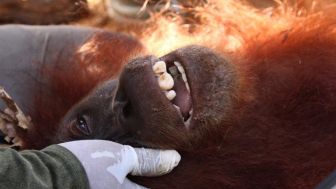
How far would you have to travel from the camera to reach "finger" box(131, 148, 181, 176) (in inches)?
36.3

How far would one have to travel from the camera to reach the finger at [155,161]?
921mm

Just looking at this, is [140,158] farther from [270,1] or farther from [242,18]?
[270,1]

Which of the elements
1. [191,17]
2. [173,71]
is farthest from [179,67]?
[191,17]

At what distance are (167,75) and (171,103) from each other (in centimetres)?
5

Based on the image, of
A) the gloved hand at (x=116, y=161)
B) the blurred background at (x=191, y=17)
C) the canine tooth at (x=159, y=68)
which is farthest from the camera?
the blurred background at (x=191, y=17)

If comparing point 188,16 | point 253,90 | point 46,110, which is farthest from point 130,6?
point 253,90

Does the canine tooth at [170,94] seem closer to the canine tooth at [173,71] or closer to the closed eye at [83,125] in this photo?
the canine tooth at [173,71]

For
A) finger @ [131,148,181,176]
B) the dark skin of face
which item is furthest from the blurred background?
finger @ [131,148,181,176]

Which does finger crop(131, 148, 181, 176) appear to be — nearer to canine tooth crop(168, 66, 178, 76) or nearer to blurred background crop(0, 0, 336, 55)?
canine tooth crop(168, 66, 178, 76)

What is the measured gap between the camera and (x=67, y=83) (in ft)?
4.34

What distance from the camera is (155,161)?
93cm

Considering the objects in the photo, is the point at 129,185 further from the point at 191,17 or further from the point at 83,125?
the point at 191,17

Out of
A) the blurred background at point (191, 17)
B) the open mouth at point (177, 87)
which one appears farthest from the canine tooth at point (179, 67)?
the blurred background at point (191, 17)

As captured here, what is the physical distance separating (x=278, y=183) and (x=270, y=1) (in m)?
0.56
